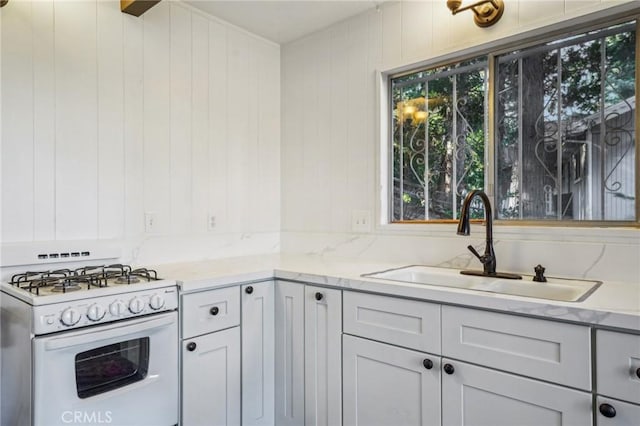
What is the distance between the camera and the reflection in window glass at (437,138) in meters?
2.08

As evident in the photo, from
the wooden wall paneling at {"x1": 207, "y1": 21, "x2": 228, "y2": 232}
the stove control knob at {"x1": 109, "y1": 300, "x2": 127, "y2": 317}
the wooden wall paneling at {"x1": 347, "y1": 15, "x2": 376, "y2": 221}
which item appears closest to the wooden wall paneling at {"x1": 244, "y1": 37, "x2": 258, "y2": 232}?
the wooden wall paneling at {"x1": 207, "y1": 21, "x2": 228, "y2": 232}

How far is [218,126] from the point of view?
8.12ft

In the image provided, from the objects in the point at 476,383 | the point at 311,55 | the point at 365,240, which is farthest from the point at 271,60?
the point at 476,383

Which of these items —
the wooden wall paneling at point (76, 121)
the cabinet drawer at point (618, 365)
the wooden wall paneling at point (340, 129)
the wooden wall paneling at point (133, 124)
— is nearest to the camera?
the cabinet drawer at point (618, 365)

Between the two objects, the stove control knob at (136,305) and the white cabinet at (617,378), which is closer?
the white cabinet at (617,378)

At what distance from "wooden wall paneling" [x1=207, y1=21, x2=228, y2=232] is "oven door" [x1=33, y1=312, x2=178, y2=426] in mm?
966

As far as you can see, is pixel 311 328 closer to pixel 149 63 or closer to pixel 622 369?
pixel 622 369

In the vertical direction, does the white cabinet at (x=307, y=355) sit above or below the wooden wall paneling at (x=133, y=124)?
below

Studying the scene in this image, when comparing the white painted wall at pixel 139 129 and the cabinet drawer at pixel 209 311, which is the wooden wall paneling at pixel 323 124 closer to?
the white painted wall at pixel 139 129

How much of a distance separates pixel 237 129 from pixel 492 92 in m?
1.47

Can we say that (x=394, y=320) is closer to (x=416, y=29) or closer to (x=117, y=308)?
(x=117, y=308)

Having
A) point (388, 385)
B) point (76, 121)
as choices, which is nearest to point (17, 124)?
point (76, 121)

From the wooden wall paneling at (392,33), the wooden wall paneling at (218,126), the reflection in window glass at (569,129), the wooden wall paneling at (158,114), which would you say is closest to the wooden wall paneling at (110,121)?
the wooden wall paneling at (158,114)

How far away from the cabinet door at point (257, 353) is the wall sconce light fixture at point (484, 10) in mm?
1543
